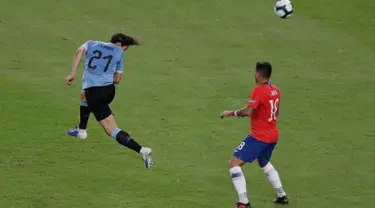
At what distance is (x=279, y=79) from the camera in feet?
63.2

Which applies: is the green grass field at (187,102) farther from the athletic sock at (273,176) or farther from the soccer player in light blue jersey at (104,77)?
the soccer player in light blue jersey at (104,77)

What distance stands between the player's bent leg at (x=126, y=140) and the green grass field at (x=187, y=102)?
18.6 inches

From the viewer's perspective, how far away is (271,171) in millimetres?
12492

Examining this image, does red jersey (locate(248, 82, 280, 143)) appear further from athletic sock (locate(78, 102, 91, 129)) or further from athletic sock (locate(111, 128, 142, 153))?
athletic sock (locate(78, 102, 91, 129))

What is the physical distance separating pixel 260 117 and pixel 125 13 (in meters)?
11.8

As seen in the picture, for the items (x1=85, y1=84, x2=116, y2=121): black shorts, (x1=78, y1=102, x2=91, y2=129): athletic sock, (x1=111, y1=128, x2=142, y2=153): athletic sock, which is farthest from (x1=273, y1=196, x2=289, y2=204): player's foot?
(x1=78, y1=102, x2=91, y2=129): athletic sock

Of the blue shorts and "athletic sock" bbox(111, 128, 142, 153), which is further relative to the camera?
"athletic sock" bbox(111, 128, 142, 153)

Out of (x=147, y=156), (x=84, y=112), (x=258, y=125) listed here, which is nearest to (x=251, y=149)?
(x=258, y=125)

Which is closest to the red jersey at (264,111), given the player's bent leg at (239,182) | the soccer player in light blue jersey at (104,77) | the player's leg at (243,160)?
the player's leg at (243,160)

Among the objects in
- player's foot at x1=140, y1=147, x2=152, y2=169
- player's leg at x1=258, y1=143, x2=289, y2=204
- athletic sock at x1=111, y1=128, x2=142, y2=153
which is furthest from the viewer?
athletic sock at x1=111, y1=128, x2=142, y2=153

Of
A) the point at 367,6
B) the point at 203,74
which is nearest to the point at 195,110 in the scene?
the point at 203,74

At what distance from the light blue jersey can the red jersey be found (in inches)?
107

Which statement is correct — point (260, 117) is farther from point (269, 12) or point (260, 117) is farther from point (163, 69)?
point (269, 12)

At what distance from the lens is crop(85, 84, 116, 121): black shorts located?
13.6 metres
